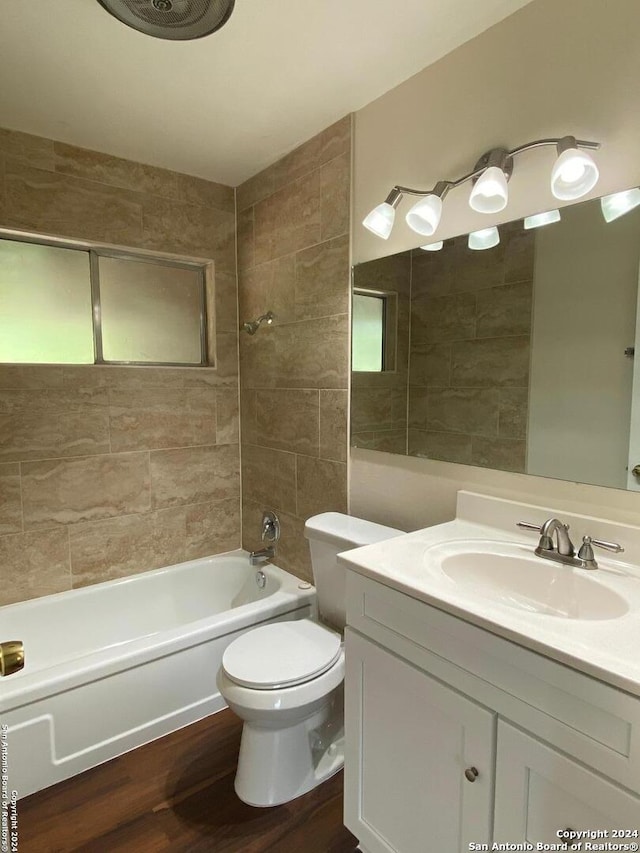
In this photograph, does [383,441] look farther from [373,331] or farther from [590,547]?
[590,547]

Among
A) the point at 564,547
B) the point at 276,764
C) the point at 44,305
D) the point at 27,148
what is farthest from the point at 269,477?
the point at 27,148

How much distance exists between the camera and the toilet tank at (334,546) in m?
1.75

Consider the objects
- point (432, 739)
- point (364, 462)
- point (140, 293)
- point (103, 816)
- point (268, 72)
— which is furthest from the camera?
point (140, 293)

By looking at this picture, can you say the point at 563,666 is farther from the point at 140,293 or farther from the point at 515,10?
the point at 140,293

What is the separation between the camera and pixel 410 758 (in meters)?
1.14

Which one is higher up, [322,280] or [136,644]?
[322,280]

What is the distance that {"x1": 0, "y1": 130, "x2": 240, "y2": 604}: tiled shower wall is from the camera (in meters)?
2.15

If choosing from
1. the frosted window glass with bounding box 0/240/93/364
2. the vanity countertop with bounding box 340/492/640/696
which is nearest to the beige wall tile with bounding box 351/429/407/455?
the vanity countertop with bounding box 340/492/640/696

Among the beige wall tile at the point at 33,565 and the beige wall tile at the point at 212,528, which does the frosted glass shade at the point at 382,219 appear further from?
the beige wall tile at the point at 33,565

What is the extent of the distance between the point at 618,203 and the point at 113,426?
2249mm

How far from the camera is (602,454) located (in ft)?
4.17

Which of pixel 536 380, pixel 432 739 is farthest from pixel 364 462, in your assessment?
pixel 432 739

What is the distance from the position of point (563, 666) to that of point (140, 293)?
8.30 ft

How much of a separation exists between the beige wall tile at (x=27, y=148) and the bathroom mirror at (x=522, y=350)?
1.56 m
